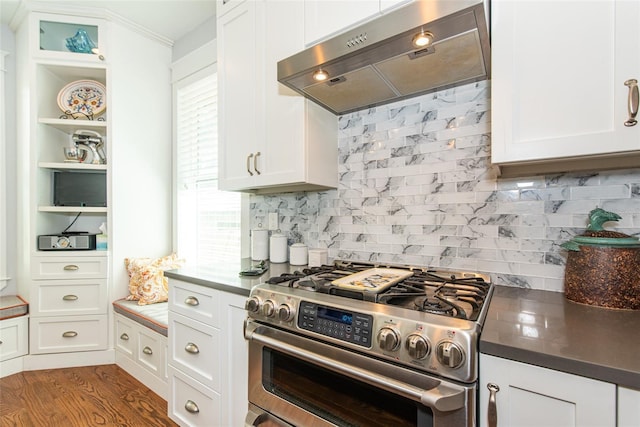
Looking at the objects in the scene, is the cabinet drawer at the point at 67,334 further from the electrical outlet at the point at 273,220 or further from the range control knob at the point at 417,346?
the range control knob at the point at 417,346

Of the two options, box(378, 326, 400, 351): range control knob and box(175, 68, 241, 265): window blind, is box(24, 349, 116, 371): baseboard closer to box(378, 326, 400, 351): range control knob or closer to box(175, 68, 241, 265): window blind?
box(175, 68, 241, 265): window blind

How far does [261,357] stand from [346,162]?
1.08m

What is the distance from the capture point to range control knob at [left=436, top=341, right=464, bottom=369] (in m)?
0.75

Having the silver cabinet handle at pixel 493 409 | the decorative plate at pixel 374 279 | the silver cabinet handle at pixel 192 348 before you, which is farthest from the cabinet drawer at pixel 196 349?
the silver cabinet handle at pixel 493 409

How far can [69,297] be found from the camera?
8.41ft

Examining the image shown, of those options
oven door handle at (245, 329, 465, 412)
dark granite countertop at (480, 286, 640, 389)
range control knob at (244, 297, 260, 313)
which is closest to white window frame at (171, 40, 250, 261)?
range control knob at (244, 297, 260, 313)

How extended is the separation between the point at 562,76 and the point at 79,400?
122 inches

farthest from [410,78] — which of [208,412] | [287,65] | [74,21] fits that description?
[74,21]

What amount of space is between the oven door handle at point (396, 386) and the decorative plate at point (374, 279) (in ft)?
0.82

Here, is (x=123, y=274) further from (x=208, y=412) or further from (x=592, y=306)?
(x=592, y=306)

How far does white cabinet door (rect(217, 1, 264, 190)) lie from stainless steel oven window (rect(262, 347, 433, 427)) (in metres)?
0.99

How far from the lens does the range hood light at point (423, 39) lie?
103cm

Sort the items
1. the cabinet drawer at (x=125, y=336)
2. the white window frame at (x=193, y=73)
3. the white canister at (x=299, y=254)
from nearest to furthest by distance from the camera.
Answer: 1. the white canister at (x=299, y=254)
2. the white window frame at (x=193, y=73)
3. the cabinet drawer at (x=125, y=336)

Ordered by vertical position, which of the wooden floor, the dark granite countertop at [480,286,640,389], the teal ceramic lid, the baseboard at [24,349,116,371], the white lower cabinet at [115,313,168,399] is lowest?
the wooden floor
